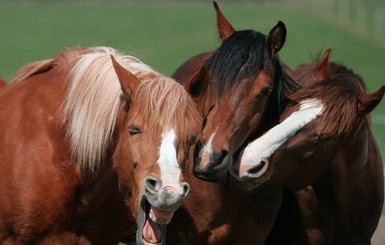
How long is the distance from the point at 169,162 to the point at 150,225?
0.31 meters

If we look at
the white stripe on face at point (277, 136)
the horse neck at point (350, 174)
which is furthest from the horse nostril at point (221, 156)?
the horse neck at point (350, 174)

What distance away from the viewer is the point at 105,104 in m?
4.89

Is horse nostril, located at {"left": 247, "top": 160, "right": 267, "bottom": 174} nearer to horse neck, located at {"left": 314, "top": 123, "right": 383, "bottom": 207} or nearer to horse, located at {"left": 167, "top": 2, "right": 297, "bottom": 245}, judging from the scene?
horse, located at {"left": 167, "top": 2, "right": 297, "bottom": 245}

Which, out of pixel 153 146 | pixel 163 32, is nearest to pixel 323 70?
pixel 153 146

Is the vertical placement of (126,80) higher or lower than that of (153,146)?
higher

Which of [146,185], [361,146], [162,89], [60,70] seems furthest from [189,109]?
[361,146]

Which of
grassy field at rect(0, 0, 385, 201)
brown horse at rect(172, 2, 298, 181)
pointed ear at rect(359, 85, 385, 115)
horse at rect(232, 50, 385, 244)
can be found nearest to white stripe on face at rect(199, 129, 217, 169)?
brown horse at rect(172, 2, 298, 181)

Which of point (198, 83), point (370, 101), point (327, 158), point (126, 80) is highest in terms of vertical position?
point (126, 80)

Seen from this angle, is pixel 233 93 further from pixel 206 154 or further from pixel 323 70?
pixel 323 70

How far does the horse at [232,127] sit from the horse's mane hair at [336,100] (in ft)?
0.57

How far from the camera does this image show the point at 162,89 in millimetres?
4711

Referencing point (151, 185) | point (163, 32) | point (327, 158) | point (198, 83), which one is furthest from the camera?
point (163, 32)

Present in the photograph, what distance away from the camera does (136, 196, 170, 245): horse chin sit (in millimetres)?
4508

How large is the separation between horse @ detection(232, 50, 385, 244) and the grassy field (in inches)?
390
